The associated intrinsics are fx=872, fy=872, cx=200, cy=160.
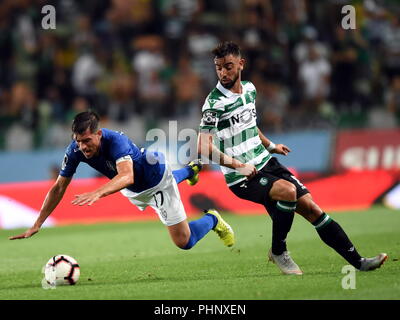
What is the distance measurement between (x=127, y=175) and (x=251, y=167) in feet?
3.79

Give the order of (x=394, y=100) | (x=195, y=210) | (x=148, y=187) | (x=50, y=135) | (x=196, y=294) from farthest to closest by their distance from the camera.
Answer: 1. (x=394, y=100)
2. (x=50, y=135)
3. (x=195, y=210)
4. (x=148, y=187)
5. (x=196, y=294)

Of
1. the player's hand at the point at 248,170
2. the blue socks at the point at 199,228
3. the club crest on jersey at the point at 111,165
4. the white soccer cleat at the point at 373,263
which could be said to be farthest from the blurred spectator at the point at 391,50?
the club crest on jersey at the point at 111,165

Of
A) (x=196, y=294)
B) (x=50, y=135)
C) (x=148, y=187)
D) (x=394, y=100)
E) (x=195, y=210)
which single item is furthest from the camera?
(x=394, y=100)

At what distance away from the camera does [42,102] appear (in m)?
17.4

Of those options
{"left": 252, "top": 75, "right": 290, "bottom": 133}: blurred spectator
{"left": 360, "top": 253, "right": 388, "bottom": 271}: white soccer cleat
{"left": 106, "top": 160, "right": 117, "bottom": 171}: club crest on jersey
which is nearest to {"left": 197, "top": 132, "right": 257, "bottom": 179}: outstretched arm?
{"left": 106, "top": 160, "right": 117, "bottom": 171}: club crest on jersey

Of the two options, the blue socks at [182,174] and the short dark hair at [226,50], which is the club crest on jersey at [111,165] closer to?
the blue socks at [182,174]

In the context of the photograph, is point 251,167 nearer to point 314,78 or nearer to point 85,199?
point 85,199

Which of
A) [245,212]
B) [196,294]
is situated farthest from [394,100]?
[196,294]

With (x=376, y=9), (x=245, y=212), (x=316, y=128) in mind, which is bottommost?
(x=245, y=212)

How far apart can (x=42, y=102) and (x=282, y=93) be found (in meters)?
4.87

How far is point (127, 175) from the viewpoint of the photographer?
25.3ft

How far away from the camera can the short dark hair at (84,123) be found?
769 cm
